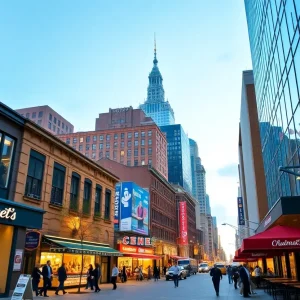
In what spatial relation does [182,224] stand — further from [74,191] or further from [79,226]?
[79,226]

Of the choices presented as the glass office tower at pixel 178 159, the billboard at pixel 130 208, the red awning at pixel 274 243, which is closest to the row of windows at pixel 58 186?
the billboard at pixel 130 208

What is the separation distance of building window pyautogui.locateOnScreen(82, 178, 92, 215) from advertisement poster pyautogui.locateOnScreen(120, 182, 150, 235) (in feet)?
55.8

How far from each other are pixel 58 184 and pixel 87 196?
4750 millimetres

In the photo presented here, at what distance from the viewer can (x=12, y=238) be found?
17.4 m

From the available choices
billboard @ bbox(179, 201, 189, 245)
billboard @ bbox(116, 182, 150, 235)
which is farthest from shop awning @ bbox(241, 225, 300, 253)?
billboard @ bbox(179, 201, 189, 245)

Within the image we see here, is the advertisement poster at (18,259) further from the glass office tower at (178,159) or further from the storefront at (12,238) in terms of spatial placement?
the glass office tower at (178,159)

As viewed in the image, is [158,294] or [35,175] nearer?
[158,294]

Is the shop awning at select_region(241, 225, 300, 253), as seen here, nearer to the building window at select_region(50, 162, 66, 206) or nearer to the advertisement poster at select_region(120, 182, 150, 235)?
the building window at select_region(50, 162, 66, 206)

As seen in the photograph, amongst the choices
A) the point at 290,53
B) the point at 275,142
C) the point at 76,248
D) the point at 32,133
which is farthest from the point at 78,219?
the point at 290,53

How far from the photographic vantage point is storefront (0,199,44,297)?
16406 millimetres

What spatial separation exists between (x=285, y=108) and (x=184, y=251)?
81748 mm

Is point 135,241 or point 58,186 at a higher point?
point 58,186

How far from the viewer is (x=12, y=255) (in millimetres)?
17125

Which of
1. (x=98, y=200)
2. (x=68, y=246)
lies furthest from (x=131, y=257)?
(x=68, y=246)
